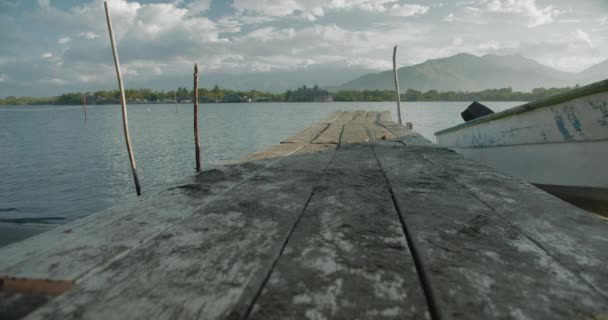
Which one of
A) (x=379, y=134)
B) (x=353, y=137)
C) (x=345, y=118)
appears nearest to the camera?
(x=353, y=137)

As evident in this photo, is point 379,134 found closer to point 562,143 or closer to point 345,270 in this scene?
point 562,143

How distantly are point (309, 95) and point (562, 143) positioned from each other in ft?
443

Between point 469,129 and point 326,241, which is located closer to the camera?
point 326,241

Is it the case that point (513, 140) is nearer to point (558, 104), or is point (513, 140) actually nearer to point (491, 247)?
point (558, 104)

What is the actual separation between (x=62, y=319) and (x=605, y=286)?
5.48 ft

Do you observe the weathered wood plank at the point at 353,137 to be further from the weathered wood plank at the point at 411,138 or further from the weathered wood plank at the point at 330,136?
Answer: the weathered wood plank at the point at 411,138

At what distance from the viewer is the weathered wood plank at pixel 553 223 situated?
4.10 ft

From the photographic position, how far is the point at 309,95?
451 ft

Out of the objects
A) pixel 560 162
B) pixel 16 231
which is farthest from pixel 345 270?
→ pixel 16 231

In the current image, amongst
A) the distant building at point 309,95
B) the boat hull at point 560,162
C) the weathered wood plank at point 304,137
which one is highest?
the distant building at point 309,95

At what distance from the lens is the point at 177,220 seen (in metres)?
1.80

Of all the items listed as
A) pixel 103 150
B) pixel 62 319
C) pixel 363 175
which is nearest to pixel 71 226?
pixel 62 319

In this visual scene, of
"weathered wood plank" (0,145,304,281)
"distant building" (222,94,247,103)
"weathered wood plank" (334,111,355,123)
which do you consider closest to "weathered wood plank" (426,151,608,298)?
"weathered wood plank" (0,145,304,281)

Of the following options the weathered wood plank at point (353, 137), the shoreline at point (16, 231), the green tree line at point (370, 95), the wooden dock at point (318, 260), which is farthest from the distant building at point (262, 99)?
the wooden dock at point (318, 260)
